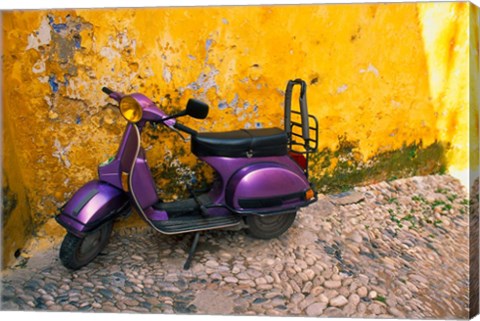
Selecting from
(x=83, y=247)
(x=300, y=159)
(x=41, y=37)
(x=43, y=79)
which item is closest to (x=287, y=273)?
(x=300, y=159)

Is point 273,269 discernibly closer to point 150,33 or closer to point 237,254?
point 237,254

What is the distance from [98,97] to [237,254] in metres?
1.40

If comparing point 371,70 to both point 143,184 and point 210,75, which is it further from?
point 143,184

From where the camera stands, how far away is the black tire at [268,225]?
3539 millimetres

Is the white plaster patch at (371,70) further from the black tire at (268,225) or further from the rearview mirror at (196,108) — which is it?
the rearview mirror at (196,108)

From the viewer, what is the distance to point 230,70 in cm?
363

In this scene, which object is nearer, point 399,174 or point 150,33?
point 150,33

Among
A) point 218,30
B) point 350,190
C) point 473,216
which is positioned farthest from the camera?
point 350,190

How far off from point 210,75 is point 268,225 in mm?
1109

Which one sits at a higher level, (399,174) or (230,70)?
(230,70)

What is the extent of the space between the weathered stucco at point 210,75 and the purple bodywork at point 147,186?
0.38 metres

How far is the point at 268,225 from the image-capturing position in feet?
11.8

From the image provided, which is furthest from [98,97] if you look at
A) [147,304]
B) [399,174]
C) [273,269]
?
[399,174]

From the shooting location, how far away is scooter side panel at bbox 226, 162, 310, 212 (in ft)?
10.8
